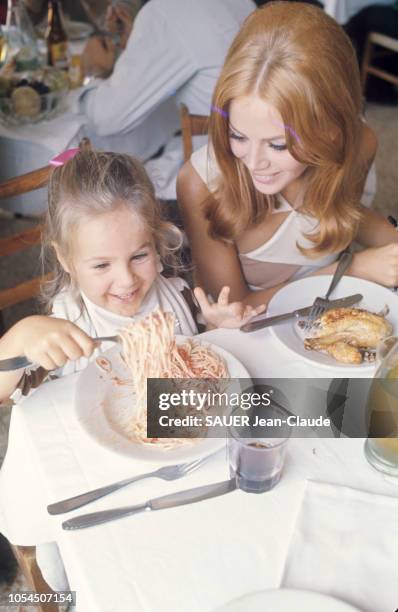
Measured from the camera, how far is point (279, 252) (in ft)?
4.15

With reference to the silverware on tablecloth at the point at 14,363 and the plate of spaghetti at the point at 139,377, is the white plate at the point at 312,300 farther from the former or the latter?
the silverware on tablecloth at the point at 14,363

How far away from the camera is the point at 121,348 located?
87 cm

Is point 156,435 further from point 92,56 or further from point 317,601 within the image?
point 92,56

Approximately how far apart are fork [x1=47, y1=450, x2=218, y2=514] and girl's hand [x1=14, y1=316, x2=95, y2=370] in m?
0.18

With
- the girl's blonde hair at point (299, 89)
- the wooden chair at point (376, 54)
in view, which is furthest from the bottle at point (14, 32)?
the wooden chair at point (376, 54)

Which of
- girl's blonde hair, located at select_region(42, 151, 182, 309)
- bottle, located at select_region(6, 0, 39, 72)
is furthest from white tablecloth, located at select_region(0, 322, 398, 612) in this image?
bottle, located at select_region(6, 0, 39, 72)

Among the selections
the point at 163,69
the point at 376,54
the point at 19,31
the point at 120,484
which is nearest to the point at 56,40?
the point at 19,31

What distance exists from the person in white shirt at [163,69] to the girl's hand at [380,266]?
2.01ft

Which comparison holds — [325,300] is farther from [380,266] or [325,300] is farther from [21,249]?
[21,249]

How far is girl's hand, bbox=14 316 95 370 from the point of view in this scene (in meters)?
0.79

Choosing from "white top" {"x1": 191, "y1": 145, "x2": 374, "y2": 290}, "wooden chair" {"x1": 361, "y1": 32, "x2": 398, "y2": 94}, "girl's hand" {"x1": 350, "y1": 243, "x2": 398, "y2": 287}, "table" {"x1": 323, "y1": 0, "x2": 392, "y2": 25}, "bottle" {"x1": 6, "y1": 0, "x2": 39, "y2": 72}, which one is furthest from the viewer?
"wooden chair" {"x1": 361, "y1": 32, "x2": 398, "y2": 94}

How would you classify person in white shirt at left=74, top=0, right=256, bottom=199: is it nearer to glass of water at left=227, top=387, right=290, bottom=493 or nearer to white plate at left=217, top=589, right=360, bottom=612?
glass of water at left=227, top=387, right=290, bottom=493

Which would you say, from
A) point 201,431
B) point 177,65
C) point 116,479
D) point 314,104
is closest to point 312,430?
point 201,431

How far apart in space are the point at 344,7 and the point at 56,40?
174 cm
